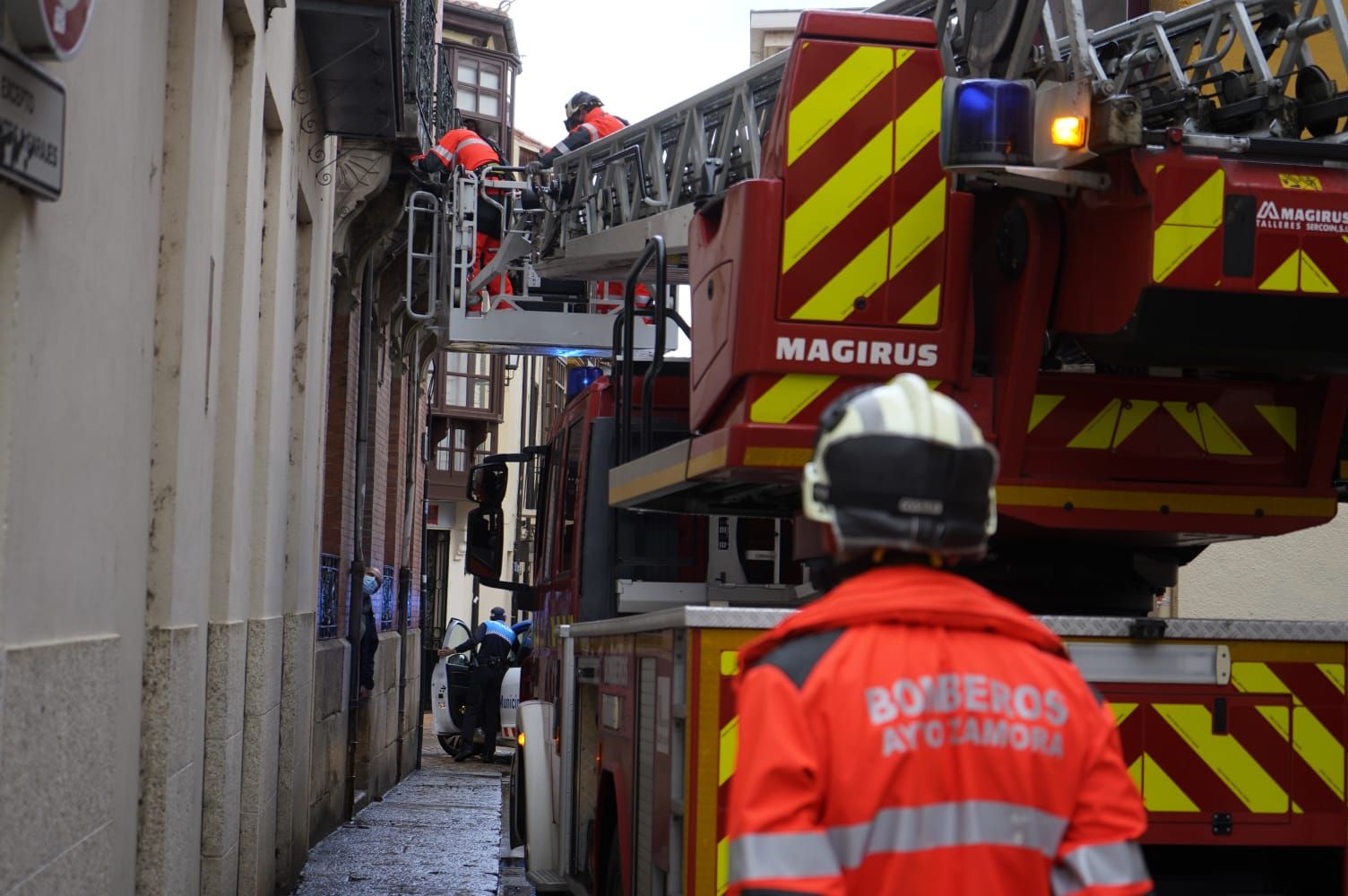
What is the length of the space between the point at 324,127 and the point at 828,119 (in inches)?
342

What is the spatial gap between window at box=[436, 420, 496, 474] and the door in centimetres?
2463

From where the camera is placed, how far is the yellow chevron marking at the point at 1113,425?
545 cm

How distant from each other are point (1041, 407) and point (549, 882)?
3228 millimetres

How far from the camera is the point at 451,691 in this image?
75.0 feet

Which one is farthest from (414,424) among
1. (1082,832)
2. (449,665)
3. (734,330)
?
(1082,832)

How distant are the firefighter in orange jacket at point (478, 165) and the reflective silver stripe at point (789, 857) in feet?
38.0

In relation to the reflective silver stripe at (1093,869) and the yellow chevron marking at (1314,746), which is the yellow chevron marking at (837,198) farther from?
the reflective silver stripe at (1093,869)

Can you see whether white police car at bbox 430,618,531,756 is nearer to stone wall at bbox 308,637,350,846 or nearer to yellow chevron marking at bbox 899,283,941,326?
stone wall at bbox 308,637,350,846

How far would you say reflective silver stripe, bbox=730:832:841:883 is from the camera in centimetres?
251

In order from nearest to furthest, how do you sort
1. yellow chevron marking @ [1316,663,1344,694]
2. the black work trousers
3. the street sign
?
the street sign < yellow chevron marking @ [1316,663,1344,694] < the black work trousers

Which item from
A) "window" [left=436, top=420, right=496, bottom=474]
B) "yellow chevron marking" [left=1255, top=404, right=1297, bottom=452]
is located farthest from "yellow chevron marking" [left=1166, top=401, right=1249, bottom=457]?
"window" [left=436, top=420, right=496, bottom=474]

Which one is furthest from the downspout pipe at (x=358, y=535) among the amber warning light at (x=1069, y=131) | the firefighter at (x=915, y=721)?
the firefighter at (x=915, y=721)

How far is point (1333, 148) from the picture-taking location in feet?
16.3

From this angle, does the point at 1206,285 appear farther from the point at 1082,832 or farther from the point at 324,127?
the point at 324,127
